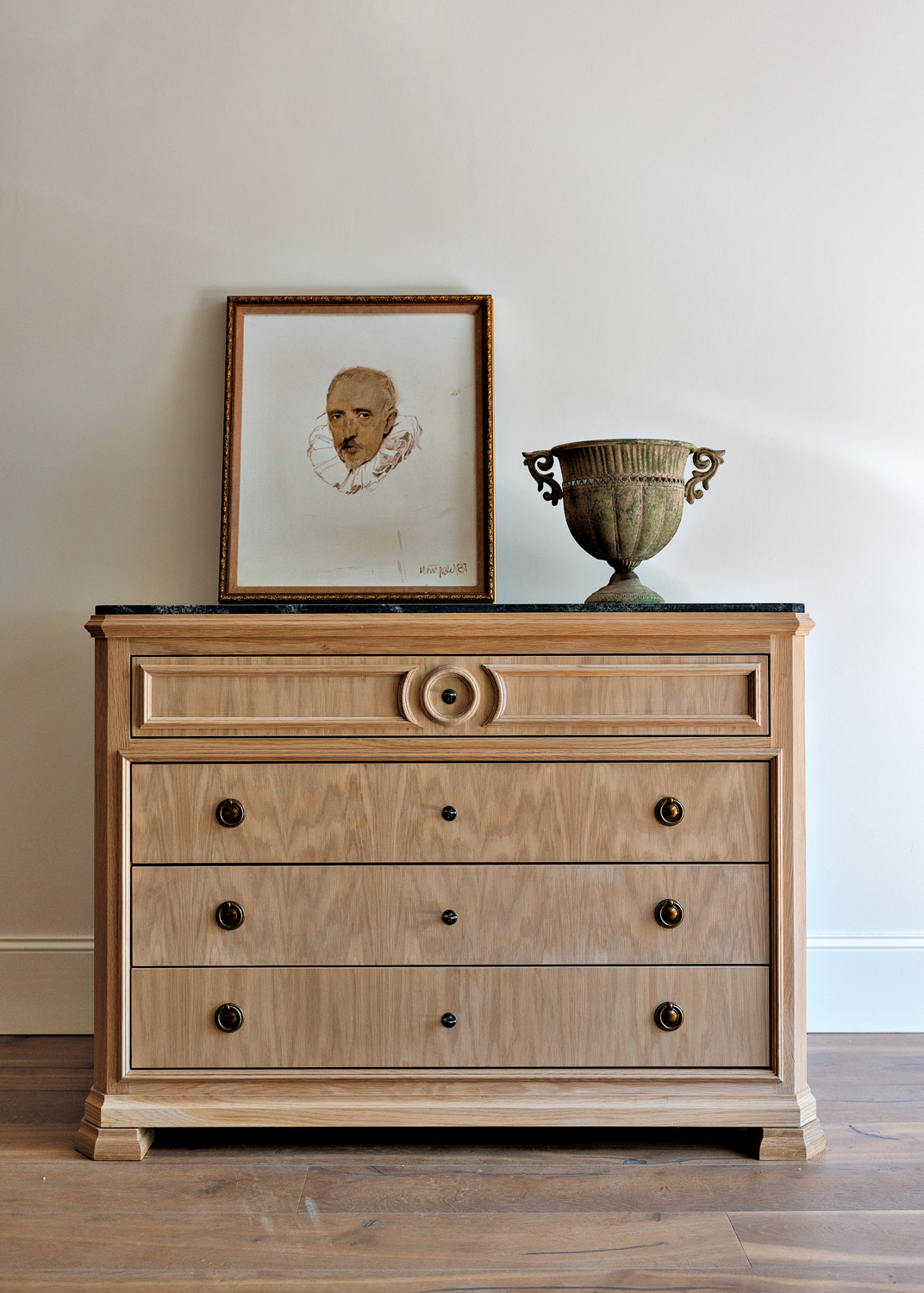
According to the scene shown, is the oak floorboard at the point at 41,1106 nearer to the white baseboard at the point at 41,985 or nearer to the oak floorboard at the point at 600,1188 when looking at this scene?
the white baseboard at the point at 41,985

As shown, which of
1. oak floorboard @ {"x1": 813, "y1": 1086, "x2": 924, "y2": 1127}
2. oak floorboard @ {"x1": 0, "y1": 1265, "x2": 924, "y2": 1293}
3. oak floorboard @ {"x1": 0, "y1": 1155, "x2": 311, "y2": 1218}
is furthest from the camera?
oak floorboard @ {"x1": 813, "y1": 1086, "x2": 924, "y2": 1127}

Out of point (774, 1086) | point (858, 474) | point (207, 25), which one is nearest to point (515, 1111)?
point (774, 1086)

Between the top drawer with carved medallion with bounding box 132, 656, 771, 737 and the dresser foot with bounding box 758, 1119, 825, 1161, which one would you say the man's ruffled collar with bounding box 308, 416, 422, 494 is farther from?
the dresser foot with bounding box 758, 1119, 825, 1161

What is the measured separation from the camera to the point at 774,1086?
1521 mm

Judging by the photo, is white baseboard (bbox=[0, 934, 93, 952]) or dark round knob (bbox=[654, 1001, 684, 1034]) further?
white baseboard (bbox=[0, 934, 93, 952])

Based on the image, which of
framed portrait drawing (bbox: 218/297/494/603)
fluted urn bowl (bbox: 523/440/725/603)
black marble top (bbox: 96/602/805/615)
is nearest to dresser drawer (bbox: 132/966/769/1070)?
black marble top (bbox: 96/602/805/615)

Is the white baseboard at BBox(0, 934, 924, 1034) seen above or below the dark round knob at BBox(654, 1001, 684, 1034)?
below

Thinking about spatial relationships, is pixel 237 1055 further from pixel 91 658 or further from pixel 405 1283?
pixel 91 658

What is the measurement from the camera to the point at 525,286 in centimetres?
208

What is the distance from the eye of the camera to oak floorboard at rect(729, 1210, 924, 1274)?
1244mm

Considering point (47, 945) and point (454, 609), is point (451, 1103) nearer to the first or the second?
point (454, 609)

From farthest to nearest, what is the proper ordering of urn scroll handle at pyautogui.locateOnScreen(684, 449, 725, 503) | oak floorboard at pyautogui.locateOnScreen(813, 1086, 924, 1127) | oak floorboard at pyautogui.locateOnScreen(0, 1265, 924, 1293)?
urn scroll handle at pyautogui.locateOnScreen(684, 449, 725, 503), oak floorboard at pyautogui.locateOnScreen(813, 1086, 924, 1127), oak floorboard at pyautogui.locateOnScreen(0, 1265, 924, 1293)

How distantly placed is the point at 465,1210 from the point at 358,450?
4.96 feet

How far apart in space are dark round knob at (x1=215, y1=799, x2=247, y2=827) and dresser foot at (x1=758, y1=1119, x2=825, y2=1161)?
106 cm
